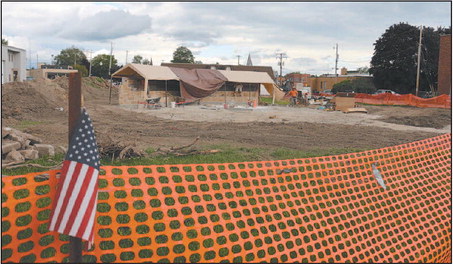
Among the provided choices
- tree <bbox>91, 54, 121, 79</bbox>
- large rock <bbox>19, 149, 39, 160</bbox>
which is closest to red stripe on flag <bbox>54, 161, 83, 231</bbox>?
large rock <bbox>19, 149, 39, 160</bbox>

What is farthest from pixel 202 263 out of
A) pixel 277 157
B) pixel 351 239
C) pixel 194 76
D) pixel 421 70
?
pixel 421 70

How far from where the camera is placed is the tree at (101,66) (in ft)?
333

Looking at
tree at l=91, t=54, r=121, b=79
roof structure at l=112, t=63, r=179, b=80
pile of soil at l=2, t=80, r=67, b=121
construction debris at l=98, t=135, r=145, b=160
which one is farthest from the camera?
tree at l=91, t=54, r=121, b=79

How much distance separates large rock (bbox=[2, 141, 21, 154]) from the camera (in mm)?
8234

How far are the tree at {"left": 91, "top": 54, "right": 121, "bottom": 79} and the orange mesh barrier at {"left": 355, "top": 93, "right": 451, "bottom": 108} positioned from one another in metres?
70.5

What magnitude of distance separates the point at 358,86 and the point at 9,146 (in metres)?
65.6

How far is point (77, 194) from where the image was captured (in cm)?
322

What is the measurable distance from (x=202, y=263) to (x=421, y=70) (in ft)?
207

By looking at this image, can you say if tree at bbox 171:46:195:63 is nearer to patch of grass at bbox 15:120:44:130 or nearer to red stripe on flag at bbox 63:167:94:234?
patch of grass at bbox 15:120:44:130

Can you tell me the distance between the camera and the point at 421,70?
2318 inches

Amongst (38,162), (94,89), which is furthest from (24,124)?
(94,89)

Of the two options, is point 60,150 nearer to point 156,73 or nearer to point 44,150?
point 44,150

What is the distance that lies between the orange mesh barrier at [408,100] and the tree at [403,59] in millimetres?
17502

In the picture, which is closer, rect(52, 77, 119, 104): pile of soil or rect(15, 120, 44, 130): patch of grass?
rect(15, 120, 44, 130): patch of grass
